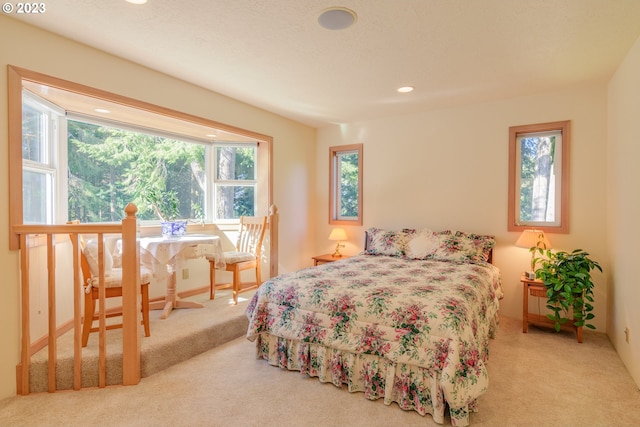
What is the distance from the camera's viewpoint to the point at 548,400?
2133mm

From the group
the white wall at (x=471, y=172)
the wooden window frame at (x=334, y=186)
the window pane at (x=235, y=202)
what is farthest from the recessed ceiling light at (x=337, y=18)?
the window pane at (x=235, y=202)

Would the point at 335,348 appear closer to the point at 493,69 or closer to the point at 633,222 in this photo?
the point at 633,222

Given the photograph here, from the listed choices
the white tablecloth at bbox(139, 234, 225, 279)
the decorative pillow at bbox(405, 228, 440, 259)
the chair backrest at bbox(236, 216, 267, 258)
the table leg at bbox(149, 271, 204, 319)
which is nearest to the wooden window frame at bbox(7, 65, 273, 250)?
the white tablecloth at bbox(139, 234, 225, 279)

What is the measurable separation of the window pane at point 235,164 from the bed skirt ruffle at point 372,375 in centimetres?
278

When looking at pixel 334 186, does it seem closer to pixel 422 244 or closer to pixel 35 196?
pixel 422 244

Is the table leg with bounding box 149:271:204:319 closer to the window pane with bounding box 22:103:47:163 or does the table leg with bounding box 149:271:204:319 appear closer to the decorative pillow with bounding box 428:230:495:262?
the window pane with bounding box 22:103:47:163

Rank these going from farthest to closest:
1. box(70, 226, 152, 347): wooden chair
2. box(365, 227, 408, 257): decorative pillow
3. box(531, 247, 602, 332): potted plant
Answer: box(365, 227, 408, 257): decorative pillow < box(531, 247, 602, 332): potted plant < box(70, 226, 152, 347): wooden chair

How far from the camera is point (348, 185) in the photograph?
16.6ft

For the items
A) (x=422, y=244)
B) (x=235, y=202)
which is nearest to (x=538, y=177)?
(x=422, y=244)

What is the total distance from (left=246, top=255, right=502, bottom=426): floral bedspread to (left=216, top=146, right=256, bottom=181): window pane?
2.40 meters

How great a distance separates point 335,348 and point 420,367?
0.57 metres

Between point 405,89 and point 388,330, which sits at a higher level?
point 405,89

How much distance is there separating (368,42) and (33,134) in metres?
2.96

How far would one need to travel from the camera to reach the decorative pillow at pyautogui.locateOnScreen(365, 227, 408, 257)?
3963 mm
